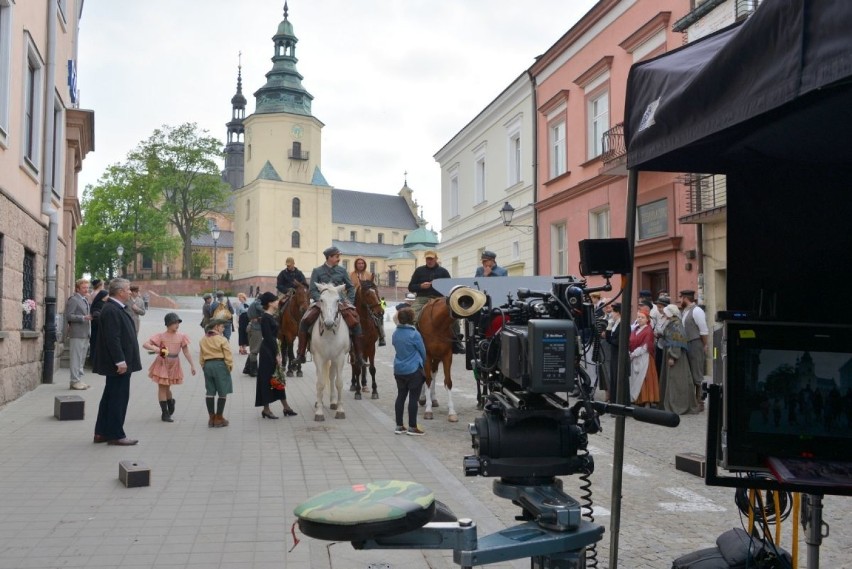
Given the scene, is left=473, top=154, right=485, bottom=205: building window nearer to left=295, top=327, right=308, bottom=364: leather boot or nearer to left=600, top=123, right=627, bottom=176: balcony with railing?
left=600, top=123, right=627, bottom=176: balcony with railing

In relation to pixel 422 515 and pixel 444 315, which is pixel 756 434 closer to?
pixel 422 515

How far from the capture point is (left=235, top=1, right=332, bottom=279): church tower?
86500 mm

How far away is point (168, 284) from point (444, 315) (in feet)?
238

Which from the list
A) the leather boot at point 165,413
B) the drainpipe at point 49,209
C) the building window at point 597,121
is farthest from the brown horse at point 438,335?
the building window at point 597,121

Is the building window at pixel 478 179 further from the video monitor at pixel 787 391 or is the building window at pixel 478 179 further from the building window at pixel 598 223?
the video monitor at pixel 787 391

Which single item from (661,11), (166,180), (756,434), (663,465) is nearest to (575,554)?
(756,434)

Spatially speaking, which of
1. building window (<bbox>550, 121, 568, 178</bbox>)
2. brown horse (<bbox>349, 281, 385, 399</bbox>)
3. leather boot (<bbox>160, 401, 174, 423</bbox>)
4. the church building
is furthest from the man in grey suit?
the church building

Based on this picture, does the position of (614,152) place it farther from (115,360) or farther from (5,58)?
(115,360)

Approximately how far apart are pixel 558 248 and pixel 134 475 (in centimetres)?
2177

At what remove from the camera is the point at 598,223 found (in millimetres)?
24500

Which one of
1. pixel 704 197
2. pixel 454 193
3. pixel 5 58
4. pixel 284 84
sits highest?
pixel 284 84

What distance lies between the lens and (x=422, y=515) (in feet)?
9.43

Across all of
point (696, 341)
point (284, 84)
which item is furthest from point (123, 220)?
point (696, 341)

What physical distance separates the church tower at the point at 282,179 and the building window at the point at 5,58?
241 feet
